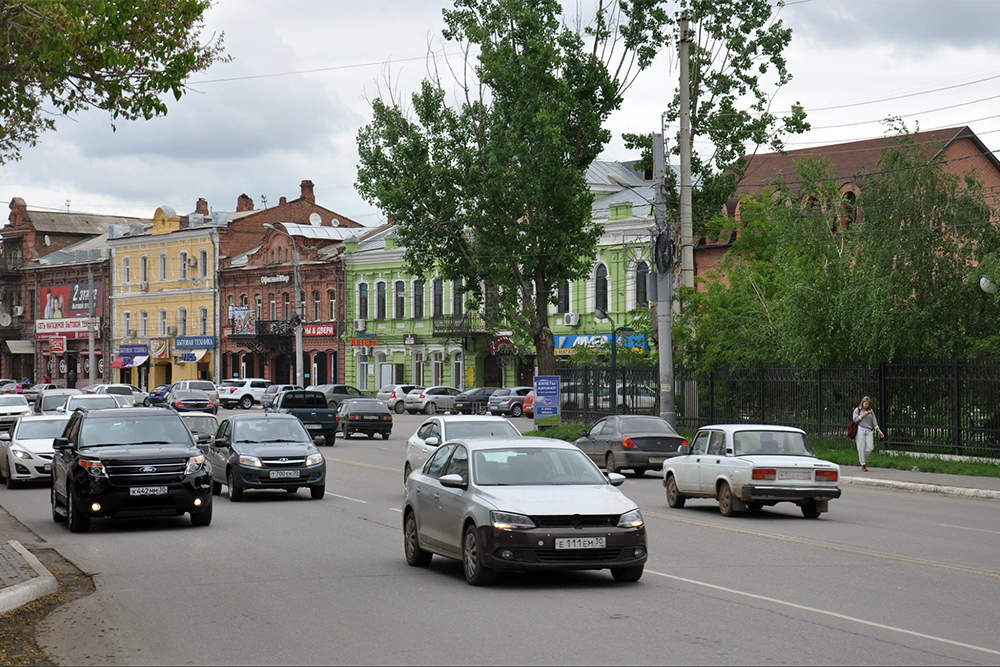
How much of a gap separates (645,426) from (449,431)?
8147 mm

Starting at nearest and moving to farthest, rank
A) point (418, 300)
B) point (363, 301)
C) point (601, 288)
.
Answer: point (601, 288)
point (418, 300)
point (363, 301)

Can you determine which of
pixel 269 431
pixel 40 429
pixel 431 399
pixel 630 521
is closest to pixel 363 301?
pixel 431 399

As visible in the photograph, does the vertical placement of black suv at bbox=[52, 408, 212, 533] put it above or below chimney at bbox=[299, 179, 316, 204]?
below

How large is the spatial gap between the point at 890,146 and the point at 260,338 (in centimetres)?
5685

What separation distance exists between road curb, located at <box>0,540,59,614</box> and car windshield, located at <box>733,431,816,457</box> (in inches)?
434

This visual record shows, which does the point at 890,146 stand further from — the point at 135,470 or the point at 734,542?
the point at 135,470

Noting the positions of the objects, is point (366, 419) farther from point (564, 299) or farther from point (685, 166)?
point (564, 299)

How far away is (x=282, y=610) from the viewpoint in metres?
11.1

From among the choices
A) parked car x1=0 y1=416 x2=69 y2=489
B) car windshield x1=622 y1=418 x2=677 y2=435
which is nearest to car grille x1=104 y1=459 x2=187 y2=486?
parked car x1=0 y1=416 x2=69 y2=489

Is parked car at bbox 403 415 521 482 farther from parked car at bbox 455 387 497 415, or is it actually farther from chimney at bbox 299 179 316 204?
chimney at bbox 299 179 316 204

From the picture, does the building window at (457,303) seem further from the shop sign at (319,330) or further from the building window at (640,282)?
the building window at (640,282)

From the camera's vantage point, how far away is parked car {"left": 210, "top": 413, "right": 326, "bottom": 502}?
75.1 feet

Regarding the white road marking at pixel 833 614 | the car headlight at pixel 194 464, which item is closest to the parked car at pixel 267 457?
the car headlight at pixel 194 464

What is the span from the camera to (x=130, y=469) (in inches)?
689
